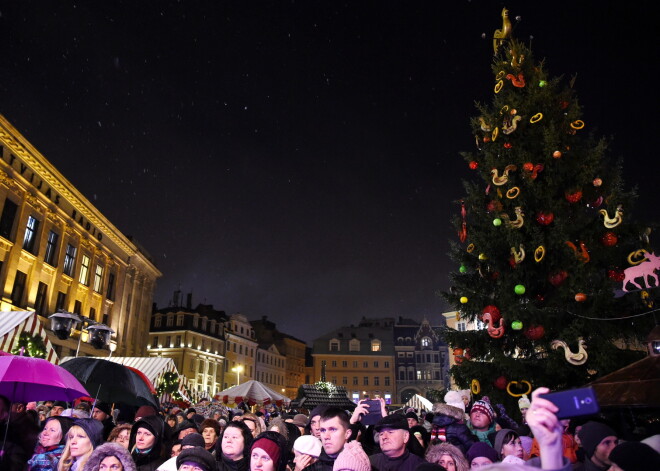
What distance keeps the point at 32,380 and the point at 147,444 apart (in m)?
1.83

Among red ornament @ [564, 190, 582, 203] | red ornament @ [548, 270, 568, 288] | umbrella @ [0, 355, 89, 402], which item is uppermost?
red ornament @ [564, 190, 582, 203]

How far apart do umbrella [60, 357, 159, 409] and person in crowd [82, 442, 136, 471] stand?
17.8 feet

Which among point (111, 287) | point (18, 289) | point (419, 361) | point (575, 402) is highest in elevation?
point (111, 287)

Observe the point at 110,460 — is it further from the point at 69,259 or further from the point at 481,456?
the point at 69,259

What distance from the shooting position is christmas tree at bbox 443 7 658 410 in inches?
370

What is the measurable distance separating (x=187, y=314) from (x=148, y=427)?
65.7 m

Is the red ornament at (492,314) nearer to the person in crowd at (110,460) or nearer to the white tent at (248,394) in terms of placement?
the person in crowd at (110,460)

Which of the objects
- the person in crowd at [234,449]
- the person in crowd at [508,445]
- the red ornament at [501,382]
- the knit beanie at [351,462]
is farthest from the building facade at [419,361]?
the knit beanie at [351,462]

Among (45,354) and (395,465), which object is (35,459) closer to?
(395,465)

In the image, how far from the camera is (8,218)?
2777 cm

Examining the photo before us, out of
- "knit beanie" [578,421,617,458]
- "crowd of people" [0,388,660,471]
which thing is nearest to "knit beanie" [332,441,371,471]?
"crowd of people" [0,388,660,471]

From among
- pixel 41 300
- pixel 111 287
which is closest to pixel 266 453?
pixel 41 300

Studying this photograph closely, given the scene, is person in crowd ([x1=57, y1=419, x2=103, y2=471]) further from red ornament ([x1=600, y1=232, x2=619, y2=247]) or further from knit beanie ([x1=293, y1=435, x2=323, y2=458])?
red ornament ([x1=600, y1=232, x2=619, y2=247])

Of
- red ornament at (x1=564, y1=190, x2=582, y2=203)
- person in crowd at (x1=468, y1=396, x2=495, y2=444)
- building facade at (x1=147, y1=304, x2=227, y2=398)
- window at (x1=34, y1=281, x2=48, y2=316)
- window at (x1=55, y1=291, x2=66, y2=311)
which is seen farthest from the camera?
building facade at (x1=147, y1=304, x2=227, y2=398)
